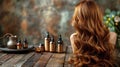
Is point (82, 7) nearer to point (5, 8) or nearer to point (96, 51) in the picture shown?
point (96, 51)

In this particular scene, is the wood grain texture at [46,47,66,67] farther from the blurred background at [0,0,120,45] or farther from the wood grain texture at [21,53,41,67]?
the blurred background at [0,0,120,45]

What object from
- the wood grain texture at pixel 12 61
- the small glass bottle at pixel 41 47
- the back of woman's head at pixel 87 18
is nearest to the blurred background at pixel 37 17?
the small glass bottle at pixel 41 47

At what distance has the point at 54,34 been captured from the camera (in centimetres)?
458

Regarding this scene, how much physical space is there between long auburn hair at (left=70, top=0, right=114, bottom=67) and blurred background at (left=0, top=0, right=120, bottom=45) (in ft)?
6.84

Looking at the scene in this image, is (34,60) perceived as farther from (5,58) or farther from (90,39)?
(90,39)

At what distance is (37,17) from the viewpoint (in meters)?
4.56

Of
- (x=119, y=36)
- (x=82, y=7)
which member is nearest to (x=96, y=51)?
(x=82, y=7)

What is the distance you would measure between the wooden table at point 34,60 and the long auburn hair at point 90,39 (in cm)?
19

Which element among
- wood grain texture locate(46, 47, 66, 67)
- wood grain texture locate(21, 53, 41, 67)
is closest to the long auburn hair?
wood grain texture locate(46, 47, 66, 67)

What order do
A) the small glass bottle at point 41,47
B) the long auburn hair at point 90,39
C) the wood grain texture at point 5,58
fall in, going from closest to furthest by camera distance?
the long auburn hair at point 90,39, the wood grain texture at point 5,58, the small glass bottle at point 41,47

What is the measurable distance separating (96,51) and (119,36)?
1.58 meters

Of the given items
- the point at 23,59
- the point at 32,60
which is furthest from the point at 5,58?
the point at 32,60

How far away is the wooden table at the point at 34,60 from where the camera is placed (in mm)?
2403

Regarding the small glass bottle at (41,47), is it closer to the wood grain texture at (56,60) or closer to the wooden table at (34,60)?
the wooden table at (34,60)
